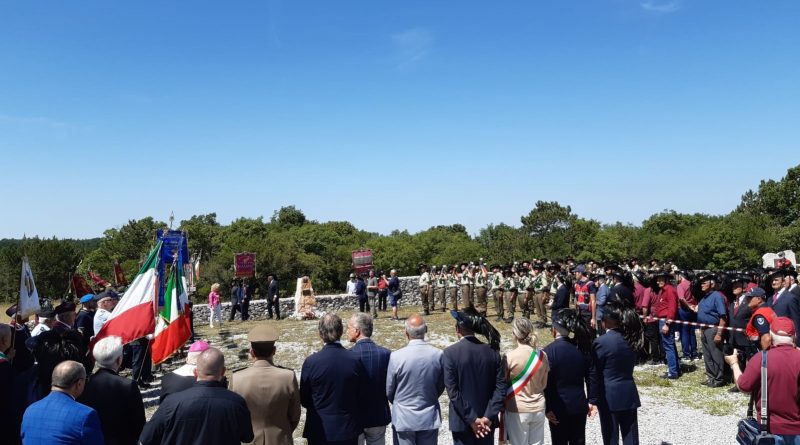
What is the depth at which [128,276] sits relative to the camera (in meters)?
38.2

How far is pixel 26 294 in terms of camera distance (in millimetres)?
6375

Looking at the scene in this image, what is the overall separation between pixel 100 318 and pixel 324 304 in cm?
1287

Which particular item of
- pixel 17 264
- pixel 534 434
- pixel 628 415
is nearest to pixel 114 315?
pixel 534 434

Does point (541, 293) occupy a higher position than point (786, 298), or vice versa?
point (786, 298)

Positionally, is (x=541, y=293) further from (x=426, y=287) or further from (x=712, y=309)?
(x=712, y=309)

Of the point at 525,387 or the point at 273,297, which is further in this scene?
the point at 273,297

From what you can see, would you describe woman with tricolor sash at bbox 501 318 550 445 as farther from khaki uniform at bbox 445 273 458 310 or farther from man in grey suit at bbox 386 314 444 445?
khaki uniform at bbox 445 273 458 310

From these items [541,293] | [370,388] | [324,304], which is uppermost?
[541,293]

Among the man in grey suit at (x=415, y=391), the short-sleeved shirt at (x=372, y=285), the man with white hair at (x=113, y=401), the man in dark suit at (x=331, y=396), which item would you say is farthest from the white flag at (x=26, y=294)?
the short-sleeved shirt at (x=372, y=285)

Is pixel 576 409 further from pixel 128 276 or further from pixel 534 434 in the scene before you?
pixel 128 276

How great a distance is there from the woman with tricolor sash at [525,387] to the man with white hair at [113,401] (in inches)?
120

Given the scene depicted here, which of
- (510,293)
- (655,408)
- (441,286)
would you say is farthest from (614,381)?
(441,286)

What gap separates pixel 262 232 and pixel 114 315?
1649 inches

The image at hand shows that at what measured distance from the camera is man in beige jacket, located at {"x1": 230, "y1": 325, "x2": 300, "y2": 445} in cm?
391
